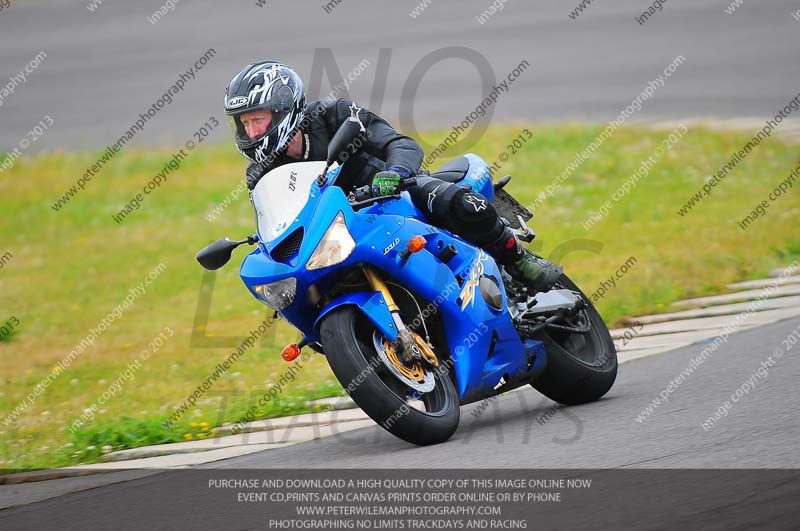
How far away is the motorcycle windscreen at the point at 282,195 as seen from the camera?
19.6ft

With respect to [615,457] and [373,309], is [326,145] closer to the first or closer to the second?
[373,309]

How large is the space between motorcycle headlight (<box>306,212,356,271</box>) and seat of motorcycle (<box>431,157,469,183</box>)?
3.60 ft

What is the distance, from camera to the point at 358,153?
6.71 m

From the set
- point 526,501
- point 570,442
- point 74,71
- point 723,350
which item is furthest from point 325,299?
point 74,71

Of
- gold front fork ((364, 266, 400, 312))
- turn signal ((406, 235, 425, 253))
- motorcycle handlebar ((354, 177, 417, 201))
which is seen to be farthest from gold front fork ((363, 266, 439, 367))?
motorcycle handlebar ((354, 177, 417, 201))

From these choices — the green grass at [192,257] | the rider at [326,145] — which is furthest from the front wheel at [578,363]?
the green grass at [192,257]

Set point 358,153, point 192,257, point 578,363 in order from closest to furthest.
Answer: point 358,153 → point 578,363 → point 192,257

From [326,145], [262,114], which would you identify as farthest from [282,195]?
[326,145]

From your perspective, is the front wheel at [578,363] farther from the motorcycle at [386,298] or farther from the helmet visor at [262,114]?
the helmet visor at [262,114]

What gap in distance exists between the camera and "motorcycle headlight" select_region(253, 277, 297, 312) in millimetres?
5902

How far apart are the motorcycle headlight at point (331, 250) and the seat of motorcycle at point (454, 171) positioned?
3.60 feet

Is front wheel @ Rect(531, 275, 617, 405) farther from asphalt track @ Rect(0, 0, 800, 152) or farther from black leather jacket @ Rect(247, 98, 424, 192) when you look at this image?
asphalt track @ Rect(0, 0, 800, 152)

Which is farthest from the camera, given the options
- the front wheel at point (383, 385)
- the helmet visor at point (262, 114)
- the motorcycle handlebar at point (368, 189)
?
the helmet visor at point (262, 114)

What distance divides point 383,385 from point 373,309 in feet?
1.31
